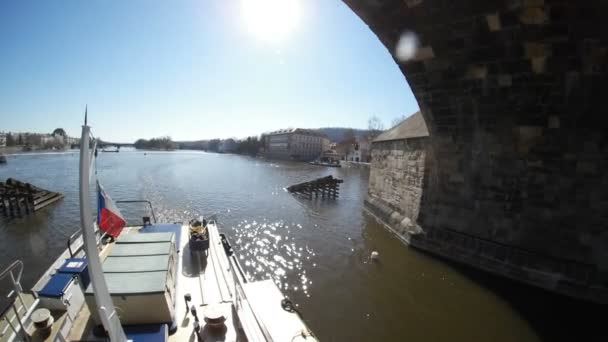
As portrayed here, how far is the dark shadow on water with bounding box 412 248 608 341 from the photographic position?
6391 mm

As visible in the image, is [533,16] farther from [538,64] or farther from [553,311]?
[553,311]

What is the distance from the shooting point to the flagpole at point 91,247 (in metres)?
2.67

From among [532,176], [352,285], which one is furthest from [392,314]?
[532,176]

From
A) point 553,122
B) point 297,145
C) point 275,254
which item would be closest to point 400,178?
point 553,122

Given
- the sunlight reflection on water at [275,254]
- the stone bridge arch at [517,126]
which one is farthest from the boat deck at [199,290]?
the stone bridge arch at [517,126]

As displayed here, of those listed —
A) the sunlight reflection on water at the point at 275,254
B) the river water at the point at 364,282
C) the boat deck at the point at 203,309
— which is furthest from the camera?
the sunlight reflection on water at the point at 275,254

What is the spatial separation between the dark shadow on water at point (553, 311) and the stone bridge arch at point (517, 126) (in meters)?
0.35

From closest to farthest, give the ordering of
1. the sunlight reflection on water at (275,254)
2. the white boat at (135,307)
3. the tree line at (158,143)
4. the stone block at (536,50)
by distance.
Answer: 1. the white boat at (135,307)
2. the stone block at (536,50)
3. the sunlight reflection on water at (275,254)
4. the tree line at (158,143)

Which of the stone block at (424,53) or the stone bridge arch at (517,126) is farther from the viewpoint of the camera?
the stone block at (424,53)

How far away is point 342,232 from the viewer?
14.5 metres

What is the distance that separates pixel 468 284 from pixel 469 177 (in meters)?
3.61

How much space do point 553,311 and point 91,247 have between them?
10162 mm

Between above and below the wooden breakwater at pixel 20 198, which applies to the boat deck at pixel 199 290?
above

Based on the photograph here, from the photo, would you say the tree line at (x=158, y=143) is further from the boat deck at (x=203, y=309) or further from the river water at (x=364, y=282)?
the boat deck at (x=203, y=309)
